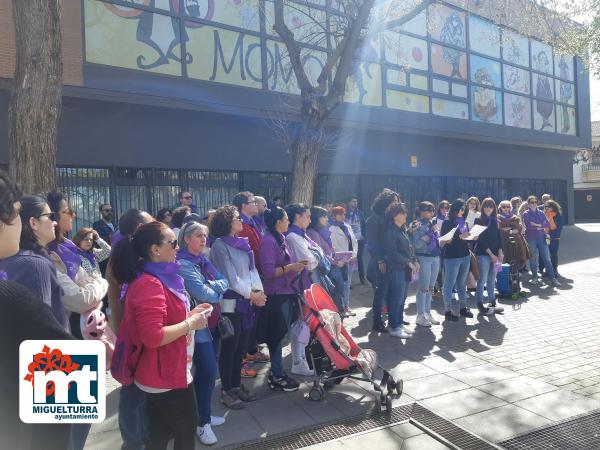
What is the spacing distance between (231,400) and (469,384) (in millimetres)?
2292

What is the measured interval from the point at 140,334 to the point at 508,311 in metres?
6.73

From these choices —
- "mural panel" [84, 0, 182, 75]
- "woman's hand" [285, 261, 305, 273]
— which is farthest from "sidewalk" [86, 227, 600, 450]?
"mural panel" [84, 0, 182, 75]

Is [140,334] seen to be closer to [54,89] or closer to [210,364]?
[210,364]

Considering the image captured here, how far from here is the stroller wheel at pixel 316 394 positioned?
4.41 metres

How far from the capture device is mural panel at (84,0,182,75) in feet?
35.8

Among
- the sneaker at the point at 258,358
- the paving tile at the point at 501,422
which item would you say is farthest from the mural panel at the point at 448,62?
the paving tile at the point at 501,422

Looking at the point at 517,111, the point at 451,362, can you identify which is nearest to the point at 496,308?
the point at 451,362

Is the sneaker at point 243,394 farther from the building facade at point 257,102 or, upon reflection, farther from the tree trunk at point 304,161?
the building facade at point 257,102

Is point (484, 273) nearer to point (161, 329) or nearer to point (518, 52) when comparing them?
point (161, 329)

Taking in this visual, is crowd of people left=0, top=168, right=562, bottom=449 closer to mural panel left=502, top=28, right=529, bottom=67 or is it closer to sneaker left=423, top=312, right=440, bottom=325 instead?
sneaker left=423, top=312, right=440, bottom=325

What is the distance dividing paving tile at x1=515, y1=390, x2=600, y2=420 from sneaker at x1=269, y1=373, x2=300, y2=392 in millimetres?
2011

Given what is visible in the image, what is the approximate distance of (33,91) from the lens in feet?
18.9

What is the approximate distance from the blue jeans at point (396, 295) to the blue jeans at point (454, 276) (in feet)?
3.49

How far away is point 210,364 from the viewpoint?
3.57 meters
